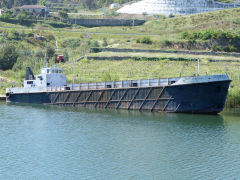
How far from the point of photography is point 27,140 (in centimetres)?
4106

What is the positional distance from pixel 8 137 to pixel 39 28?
8151 centimetres

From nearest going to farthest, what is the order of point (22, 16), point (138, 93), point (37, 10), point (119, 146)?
point (119, 146), point (138, 93), point (22, 16), point (37, 10)

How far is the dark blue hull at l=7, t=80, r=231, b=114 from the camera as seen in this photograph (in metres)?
51.9

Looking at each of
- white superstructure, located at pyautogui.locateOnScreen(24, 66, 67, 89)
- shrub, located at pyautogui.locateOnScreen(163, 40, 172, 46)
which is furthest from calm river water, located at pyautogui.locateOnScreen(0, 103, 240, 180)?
shrub, located at pyautogui.locateOnScreen(163, 40, 172, 46)

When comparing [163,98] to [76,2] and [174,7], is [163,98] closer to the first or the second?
[174,7]

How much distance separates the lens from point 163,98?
2108 inches

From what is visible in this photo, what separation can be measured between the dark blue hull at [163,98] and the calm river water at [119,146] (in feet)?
4.17

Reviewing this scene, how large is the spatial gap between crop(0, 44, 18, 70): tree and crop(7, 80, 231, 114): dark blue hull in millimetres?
32304

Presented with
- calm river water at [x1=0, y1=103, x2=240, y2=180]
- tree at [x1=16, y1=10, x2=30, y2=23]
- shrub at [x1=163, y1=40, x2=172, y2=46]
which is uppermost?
tree at [x1=16, y1=10, x2=30, y2=23]

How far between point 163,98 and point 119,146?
16159 mm

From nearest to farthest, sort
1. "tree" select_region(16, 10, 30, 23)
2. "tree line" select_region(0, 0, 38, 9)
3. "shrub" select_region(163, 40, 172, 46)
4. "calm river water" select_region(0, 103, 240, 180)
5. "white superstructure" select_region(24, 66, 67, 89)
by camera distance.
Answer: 1. "calm river water" select_region(0, 103, 240, 180)
2. "white superstructure" select_region(24, 66, 67, 89)
3. "shrub" select_region(163, 40, 172, 46)
4. "tree" select_region(16, 10, 30, 23)
5. "tree line" select_region(0, 0, 38, 9)

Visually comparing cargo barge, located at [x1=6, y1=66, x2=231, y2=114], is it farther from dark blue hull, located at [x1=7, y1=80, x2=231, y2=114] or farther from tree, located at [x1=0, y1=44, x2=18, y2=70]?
tree, located at [x1=0, y1=44, x2=18, y2=70]

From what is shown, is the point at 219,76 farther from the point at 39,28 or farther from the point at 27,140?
the point at 39,28

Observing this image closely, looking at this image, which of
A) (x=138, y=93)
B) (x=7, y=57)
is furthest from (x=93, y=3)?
(x=138, y=93)
